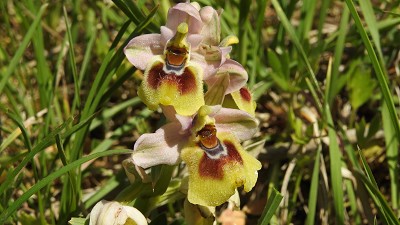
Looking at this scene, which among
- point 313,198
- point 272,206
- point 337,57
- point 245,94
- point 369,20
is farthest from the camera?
point 337,57

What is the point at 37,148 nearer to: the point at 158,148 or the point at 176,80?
the point at 158,148

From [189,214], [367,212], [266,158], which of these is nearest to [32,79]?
[266,158]

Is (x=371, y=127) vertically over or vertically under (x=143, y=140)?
under

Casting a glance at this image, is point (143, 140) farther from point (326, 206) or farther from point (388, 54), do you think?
point (388, 54)

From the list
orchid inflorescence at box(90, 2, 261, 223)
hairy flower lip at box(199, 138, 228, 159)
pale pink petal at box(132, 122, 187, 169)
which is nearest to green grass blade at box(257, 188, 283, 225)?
orchid inflorescence at box(90, 2, 261, 223)

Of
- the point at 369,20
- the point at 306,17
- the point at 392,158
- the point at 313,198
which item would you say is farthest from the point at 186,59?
the point at 306,17

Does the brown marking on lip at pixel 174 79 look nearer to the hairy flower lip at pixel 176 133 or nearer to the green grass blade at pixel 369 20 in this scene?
the hairy flower lip at pixel 176 133
